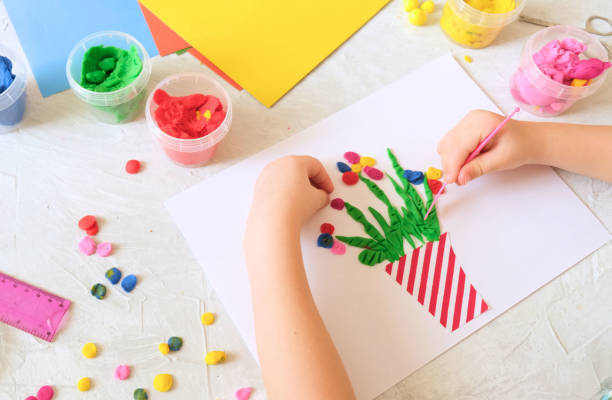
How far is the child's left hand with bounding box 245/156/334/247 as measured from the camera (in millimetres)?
745

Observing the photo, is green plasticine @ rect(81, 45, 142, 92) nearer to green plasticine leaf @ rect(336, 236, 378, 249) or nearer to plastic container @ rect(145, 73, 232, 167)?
plastic container @ rect(145, 73, 232, 167)

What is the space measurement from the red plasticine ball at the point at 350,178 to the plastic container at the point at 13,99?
0.57 m

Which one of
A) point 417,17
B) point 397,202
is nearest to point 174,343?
point 397,202

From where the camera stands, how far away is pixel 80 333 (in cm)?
75

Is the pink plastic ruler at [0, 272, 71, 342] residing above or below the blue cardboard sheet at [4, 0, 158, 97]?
below

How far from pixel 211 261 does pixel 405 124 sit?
0.44 meters

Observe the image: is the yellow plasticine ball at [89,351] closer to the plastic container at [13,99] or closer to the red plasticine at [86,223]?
the red plasticine at [86,223]

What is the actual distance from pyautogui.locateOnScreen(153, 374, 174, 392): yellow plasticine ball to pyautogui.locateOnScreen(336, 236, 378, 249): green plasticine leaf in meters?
0.34

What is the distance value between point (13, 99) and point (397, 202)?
0.67 m

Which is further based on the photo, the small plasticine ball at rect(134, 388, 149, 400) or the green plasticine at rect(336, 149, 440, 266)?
the green plasticine at rect(336, 149, 440, 266)

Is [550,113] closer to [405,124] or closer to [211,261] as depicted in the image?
[405,124]

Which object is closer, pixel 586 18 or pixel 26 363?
pixel 26 363

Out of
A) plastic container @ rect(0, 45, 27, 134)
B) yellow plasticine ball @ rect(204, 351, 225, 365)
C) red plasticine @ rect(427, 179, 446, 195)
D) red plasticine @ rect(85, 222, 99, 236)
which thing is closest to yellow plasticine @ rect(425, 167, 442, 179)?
red plasticine @ rect(427, 179, 446, 195)

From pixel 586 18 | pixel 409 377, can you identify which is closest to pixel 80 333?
pixel 409 377
